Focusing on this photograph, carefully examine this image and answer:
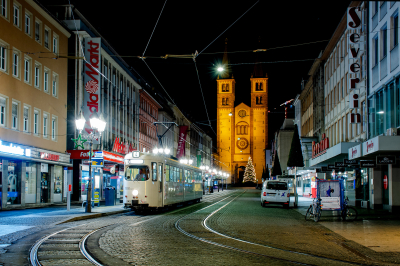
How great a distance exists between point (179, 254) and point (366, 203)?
926 inches

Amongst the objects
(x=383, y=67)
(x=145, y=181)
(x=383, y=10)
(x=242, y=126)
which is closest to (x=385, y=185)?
(x=383, y=67)

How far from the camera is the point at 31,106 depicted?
28.6 metres

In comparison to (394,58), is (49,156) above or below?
below

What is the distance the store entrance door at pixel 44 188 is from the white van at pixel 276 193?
47.3ft

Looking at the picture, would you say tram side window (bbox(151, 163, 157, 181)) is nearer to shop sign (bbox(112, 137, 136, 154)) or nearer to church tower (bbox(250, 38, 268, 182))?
shop sign (bbox(112, 137, 136, 154))

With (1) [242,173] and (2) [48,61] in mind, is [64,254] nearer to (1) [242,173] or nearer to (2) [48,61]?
(2) [48,61]

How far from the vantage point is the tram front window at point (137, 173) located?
923 inches

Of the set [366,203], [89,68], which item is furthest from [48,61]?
[366,203]

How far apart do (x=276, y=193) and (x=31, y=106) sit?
1617 cm

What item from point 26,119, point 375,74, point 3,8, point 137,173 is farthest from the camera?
point 26,119

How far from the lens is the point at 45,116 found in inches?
1217

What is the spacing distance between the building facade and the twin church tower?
98.3 metres

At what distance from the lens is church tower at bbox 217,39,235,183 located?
130625 mm

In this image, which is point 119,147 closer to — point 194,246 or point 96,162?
point 96,162
